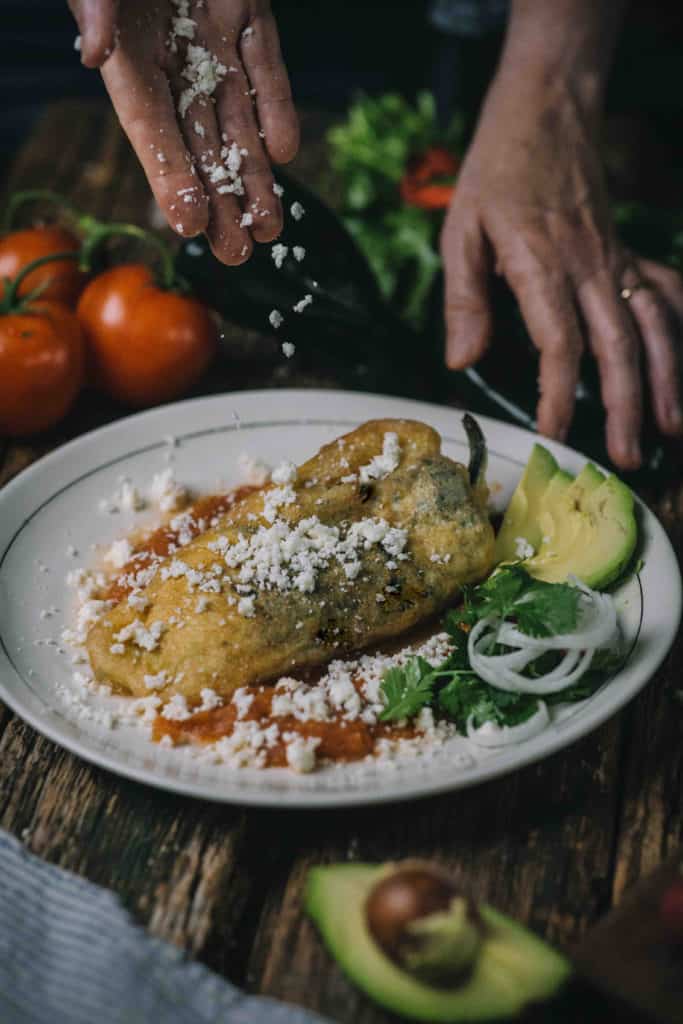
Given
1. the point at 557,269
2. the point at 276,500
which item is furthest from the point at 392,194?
the point at 276,500

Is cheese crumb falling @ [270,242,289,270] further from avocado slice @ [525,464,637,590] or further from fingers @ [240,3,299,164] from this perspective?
avocado slice @ [525,464,637,590]

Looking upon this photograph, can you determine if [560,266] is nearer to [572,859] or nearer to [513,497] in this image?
[513,497]

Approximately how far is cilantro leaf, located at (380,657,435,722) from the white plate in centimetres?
13

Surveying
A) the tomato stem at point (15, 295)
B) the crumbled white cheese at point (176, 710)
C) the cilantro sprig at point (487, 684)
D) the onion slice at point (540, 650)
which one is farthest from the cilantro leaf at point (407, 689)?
the tomato stem at point (15, 295)

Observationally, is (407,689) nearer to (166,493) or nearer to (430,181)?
(166,493)

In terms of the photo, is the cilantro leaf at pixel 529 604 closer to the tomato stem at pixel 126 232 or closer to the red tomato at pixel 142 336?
the red tomato at pixel 142 336

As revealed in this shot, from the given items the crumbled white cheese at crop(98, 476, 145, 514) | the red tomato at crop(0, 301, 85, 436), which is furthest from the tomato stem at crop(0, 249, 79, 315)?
the crumbled white cheese at crop(98, 476, 145, 514)

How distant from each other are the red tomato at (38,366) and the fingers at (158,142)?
1.00 meters

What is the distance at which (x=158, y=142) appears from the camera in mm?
3041

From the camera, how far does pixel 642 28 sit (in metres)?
5.48

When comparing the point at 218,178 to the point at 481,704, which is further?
the point at 218,178

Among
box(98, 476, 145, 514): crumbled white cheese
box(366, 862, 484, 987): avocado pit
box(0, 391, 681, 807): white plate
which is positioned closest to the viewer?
box(366, 862, 484, 987): avocado pit

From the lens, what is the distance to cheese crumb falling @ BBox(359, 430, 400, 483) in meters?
3.16

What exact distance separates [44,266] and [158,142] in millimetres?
1490
